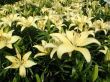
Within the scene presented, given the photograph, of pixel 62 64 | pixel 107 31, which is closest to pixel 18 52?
pixel 62 64

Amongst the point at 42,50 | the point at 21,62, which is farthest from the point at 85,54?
the point at 21,62

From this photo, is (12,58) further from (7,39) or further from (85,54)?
(85,54)

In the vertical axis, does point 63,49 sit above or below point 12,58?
above

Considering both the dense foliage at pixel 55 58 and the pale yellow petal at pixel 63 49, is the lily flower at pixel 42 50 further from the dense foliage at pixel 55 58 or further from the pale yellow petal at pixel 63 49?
the pale yellow petal at pixel 63 49

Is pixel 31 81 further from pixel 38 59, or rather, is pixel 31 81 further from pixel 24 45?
pixel 24 45

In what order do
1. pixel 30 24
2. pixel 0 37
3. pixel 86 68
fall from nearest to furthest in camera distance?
pixel 86 68 < pixel 0 37 < pixel 30 24

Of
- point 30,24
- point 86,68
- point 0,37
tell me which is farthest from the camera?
point 30,24
